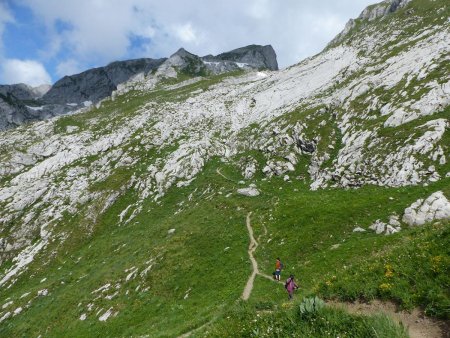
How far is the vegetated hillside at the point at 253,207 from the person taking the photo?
15.2 metres

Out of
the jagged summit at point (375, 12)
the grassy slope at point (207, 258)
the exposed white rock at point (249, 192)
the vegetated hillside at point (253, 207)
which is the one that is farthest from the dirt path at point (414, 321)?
the jagged summit at point (375, 12)

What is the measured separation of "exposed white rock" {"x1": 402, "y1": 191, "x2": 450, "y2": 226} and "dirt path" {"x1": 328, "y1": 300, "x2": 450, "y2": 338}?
24803 mm

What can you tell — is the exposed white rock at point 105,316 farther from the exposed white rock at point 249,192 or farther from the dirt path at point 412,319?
the dirt path at point 412,319

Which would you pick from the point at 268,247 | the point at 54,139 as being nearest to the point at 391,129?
the point at 268,247

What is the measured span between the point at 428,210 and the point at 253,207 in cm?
2377

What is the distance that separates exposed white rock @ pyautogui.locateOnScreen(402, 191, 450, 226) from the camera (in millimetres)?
32250

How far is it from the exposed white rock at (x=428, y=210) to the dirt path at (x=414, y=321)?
2480 cm

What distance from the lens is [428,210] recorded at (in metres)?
33.2

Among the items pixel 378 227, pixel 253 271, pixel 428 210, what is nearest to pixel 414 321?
pixel 253 271

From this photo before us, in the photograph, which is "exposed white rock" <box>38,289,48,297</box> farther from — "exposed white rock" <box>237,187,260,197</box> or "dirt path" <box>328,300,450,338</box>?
"dirt path" <box>328,300,450,338</box>

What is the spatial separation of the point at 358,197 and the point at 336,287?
103 ft

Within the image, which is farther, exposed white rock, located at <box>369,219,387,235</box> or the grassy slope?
exposed white rock, located at <box>369,219,387,235</box>

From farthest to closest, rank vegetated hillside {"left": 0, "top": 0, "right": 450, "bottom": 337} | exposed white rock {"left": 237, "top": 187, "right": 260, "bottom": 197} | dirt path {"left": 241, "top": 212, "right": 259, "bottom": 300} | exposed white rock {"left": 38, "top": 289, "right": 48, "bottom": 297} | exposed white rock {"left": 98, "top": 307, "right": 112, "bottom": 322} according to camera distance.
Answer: exposed white rock {"left": 237, "top": 187, "right": 260, "bottom": 197}, exposed white rock {"left": 38, "top": 289, "right": 48, "bottom": 297}, exposed white rock {"left": 98, "top": 307, "right": 112, "bottom": 322}, dirt path {"left": 241, "top": 212, "right": 259, "bottom": 300}, vegetated hillside {"left": 0, "top": 0, "right": 450, "bottom": 337}

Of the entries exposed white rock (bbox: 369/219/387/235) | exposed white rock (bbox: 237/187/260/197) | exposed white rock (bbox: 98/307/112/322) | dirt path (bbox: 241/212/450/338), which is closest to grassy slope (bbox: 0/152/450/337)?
exposed white rock (bbox: 98/307/112/322)
